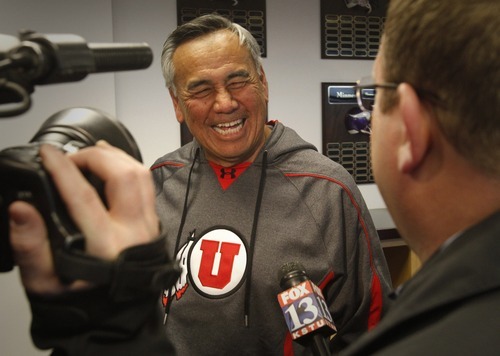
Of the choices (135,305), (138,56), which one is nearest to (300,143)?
(138,56)

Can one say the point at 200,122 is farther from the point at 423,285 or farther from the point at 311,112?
the point at 311,112

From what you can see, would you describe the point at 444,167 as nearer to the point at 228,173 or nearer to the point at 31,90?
the point at 31,90

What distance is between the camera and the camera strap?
0.63m

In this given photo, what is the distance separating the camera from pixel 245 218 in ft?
5.17

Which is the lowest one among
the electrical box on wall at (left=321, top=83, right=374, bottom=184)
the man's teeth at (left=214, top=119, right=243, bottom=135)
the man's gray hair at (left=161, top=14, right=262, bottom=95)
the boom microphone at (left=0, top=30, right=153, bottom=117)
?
the electrical box on wall at (left=321, top=83, right=374, bottom=184)

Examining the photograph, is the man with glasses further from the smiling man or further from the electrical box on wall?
the electrical box on wall

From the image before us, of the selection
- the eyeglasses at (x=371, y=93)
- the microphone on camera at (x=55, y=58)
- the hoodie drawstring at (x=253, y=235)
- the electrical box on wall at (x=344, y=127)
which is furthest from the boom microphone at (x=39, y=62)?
the electrical box on wall at (x=344, y=127)

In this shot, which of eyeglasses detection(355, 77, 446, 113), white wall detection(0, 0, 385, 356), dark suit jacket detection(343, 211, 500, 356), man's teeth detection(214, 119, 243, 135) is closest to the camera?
dark suit jacket detection(343, 211, 500, 356)

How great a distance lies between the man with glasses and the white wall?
191 cm

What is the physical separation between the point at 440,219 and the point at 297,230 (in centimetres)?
79

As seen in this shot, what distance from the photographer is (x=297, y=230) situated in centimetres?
150

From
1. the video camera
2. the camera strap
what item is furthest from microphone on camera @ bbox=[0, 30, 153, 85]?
the camera strap

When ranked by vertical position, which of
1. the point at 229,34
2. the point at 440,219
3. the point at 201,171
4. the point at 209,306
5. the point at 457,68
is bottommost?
the point at 209,306

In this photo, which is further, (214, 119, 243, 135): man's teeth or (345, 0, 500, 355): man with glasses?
(214, 119, 243, 135): man's teeth
